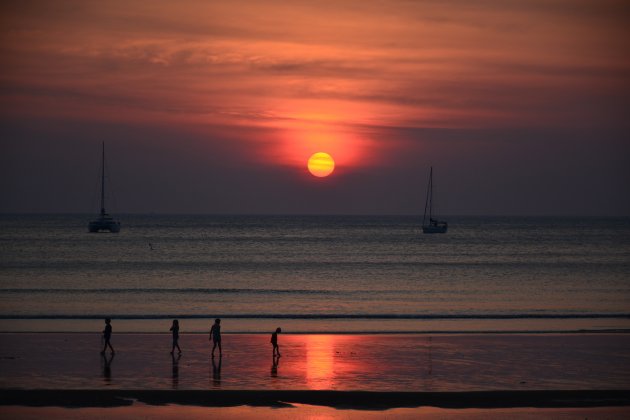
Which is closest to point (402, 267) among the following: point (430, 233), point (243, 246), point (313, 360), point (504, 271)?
point (504, 271)

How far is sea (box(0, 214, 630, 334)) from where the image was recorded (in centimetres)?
4009

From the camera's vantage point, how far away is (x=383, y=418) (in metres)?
20.4

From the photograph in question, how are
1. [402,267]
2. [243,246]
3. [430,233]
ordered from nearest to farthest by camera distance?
[402,267], [243,246], [430,233]

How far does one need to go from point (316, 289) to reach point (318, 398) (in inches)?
1625

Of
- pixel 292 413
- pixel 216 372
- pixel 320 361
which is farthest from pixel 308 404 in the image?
pixel 320 361

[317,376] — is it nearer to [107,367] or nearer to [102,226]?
[107,367]

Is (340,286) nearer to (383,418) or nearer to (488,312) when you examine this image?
(488,312)

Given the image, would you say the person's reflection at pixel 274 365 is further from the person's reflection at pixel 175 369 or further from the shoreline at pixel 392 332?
the shoreline at pixel 392 332

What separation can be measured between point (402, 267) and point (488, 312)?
42.3 meters

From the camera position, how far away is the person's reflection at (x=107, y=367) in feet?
79.8

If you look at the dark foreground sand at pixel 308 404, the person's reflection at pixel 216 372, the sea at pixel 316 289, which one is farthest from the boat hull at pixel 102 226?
the dark foreground sand at pixel 308 404

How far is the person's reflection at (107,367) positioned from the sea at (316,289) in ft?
26.1

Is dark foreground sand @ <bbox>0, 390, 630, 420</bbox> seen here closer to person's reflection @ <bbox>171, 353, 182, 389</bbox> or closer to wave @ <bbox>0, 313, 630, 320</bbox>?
person's reflection @ <bbox>171, 353, 182, 389</bbox>

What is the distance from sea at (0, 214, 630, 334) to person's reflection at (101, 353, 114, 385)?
26.1 feet
